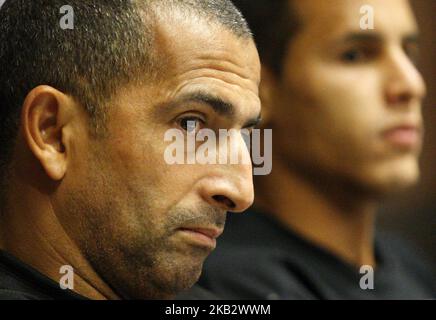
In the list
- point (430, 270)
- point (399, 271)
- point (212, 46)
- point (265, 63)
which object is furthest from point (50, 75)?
point (430, 270)

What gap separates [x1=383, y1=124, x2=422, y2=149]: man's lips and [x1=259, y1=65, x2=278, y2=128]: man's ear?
243mm

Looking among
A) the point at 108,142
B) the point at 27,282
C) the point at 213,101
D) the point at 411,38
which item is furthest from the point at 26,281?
the point at 411,38

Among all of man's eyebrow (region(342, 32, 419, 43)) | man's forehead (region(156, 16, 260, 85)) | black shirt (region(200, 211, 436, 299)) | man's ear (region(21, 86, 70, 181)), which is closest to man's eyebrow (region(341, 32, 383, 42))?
man's eyebrow (region(342, 32, 419, 43))

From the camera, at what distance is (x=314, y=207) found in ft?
6.07

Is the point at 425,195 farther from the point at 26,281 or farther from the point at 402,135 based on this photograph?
the point at 26,281

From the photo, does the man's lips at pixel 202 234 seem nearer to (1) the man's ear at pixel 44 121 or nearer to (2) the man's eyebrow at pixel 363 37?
(1) the man's ear at pixel 44 121

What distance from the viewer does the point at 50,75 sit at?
1.20m

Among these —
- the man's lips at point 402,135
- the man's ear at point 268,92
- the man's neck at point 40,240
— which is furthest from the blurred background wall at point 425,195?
the man's neck at point 40,240

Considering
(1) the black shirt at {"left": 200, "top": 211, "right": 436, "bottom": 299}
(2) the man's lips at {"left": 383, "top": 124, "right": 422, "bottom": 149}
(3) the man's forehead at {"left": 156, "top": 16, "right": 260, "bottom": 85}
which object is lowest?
(1) the black shirt at {"left": 200, "top": 211, "right": 436, "bottom": 299}

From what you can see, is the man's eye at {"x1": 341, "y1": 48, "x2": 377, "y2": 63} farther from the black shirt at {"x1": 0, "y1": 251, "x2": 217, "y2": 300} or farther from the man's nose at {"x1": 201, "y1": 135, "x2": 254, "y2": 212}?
the black shirt at {"x1": 0, "y1": 251, "x2": 217, "y2": 300}

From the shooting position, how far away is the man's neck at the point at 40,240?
122cm

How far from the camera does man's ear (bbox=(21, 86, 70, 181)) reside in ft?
3.90
